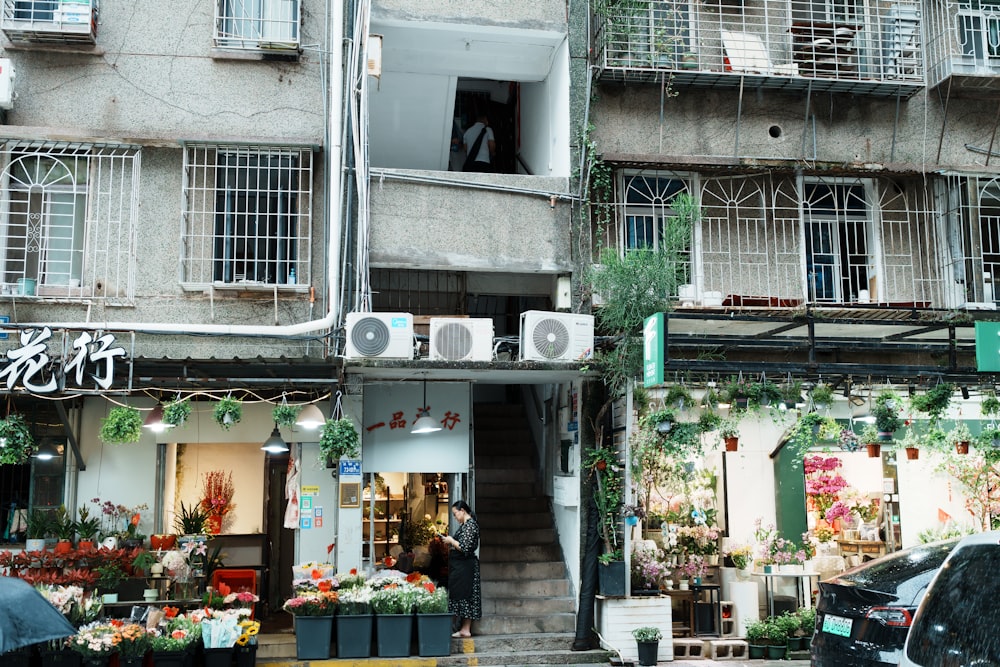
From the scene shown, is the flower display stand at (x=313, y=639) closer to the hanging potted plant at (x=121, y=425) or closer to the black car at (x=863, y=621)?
the hanging potted plant at (x=121, y=425)

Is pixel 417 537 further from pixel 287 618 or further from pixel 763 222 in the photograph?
pixel 763 222

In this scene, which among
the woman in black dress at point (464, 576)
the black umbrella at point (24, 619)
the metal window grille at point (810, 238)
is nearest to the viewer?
the black umbrella at point (24, 619)

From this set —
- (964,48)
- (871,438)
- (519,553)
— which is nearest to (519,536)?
(519,553)

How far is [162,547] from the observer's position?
13953 mm

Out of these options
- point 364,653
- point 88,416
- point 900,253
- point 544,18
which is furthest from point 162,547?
point 900,253

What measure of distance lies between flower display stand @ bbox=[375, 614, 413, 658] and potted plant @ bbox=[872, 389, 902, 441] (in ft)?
21.6

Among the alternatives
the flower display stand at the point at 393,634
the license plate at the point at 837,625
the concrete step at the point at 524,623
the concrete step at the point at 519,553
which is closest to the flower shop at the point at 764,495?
the concrete step at the point at 524,623

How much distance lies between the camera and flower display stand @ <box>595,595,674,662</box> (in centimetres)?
1334

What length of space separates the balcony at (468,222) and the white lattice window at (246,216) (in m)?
1.11

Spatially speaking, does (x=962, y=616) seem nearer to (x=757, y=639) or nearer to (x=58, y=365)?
(x=757, y=639)

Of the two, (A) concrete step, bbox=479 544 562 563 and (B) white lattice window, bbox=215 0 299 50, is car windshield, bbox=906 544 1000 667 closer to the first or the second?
(A) concrete step, bbox=479 544 562 563

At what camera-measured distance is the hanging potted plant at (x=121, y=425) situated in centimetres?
1219

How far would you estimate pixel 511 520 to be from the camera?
15.7 m

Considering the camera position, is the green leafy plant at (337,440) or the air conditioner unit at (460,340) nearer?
the green leafy plant at (337,440)
